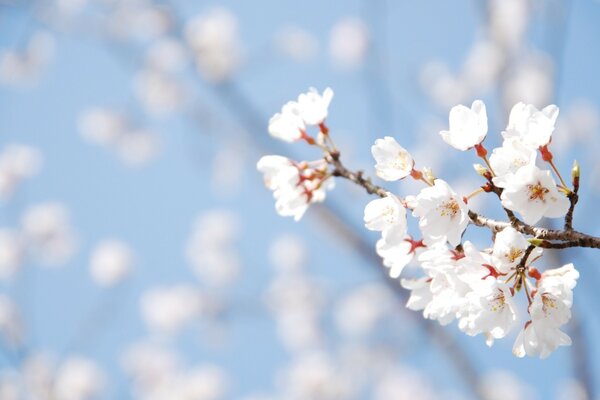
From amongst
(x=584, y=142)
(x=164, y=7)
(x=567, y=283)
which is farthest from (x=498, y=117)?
(x=584, y=142)

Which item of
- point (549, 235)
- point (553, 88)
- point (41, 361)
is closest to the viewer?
point (549, 235)

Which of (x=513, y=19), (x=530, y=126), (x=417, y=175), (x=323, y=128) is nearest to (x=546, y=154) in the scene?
(x=530, y=126)

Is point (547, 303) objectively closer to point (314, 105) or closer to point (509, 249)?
point (509, 249)

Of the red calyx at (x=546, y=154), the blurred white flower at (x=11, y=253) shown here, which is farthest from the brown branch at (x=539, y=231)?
the blurred white flower at (x=11, y=253)

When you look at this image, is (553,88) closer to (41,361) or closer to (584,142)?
(584,142)

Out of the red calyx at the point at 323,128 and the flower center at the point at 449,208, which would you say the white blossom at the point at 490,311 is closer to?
the flower center at the point at 449,208

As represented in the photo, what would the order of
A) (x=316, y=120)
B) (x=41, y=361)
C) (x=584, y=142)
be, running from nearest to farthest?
(x=316, y=120)
(x=41, y=361)
(x=584, y=142)
